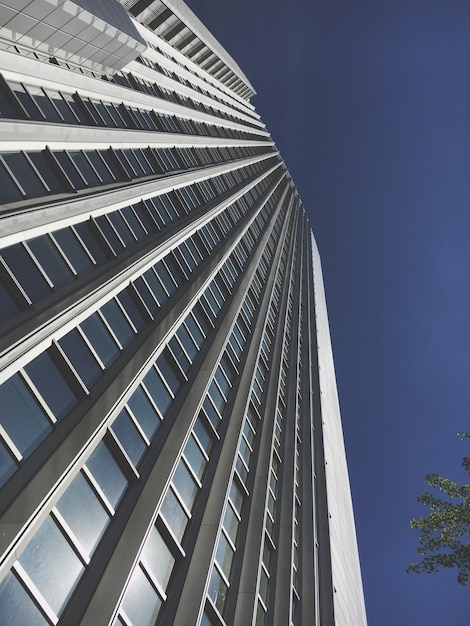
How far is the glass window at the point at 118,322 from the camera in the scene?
16.1m

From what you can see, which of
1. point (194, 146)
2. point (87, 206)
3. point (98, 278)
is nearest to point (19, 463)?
point (98, 278)

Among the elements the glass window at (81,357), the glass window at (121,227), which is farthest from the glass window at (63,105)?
the glass window at (81,357)

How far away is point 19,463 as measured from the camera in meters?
9.72

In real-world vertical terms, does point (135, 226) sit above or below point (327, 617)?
above

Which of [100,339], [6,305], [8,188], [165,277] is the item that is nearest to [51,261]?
[8,188]

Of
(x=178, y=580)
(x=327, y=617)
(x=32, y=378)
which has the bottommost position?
(x=327, y=617)

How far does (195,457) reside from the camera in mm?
17828

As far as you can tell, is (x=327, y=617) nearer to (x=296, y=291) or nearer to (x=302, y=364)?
(x=302, y=364)

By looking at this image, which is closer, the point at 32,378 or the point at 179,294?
the point at 32,378

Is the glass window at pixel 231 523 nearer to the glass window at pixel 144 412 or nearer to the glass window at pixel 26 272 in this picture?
the glass window at pixel 144 412

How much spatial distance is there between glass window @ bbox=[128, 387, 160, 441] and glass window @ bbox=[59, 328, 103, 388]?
5.63 ft

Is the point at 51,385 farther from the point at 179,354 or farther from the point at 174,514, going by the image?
the point at 179,354

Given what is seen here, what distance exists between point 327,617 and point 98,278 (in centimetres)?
1905

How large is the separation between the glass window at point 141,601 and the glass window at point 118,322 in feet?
23.6
